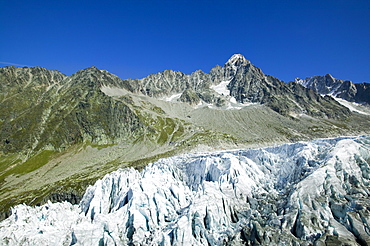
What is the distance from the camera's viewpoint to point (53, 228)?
31.0m

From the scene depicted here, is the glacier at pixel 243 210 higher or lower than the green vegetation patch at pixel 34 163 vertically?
higher

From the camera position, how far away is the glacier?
22.9 m

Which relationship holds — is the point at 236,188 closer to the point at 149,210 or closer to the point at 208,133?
the point at 149,210

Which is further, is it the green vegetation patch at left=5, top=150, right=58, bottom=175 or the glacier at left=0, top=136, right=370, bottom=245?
the green vegetation patch at left=5, top=150, right=58, bottom=175

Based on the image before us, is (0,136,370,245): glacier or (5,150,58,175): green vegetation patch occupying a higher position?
(0,136,370,245): glacier

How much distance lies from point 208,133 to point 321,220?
169 meters

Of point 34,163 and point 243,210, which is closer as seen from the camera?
point 243,210

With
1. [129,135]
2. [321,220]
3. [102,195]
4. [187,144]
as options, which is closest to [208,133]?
[187,144]

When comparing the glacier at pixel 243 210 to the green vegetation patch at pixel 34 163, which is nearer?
the glacier at pixel 243 210

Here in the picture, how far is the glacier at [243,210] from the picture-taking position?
22891 millimetres

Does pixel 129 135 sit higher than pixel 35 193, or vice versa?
pixel 129 135

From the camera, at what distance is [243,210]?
28.9 meters

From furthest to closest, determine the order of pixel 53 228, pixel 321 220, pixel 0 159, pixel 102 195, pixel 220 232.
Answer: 1. pixel 0 159
2. pixel 102 195
3. pixel 53 228
4. pixel 220 232
5. pixel 321 220

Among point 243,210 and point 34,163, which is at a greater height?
point 243,210
